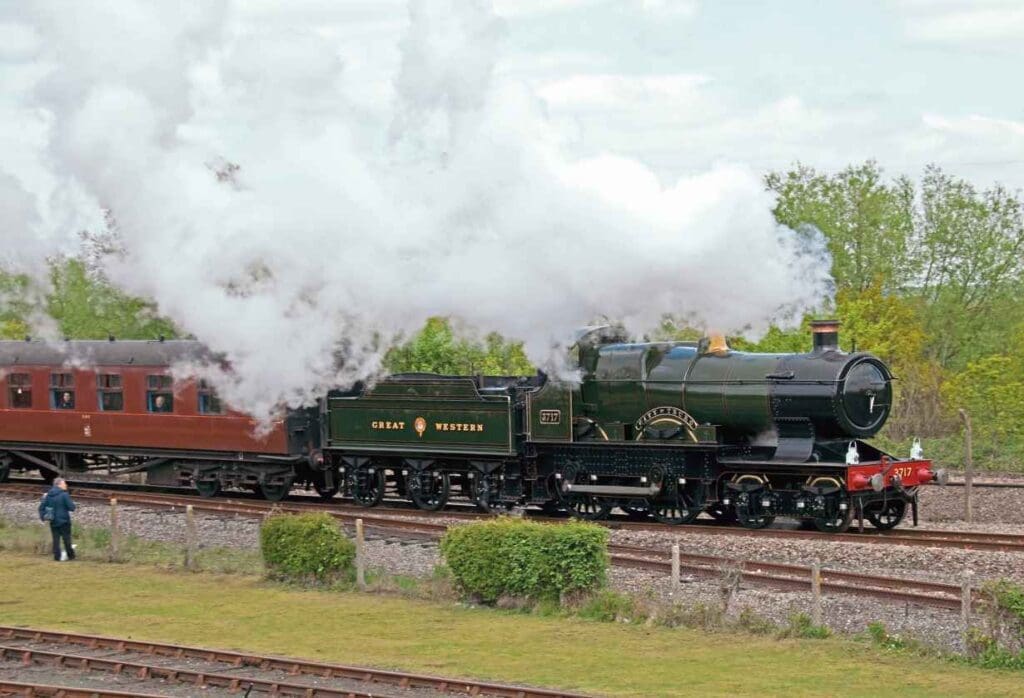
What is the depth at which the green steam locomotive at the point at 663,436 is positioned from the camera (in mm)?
19594

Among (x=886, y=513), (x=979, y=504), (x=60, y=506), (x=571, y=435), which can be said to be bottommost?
(x=979, y=504)

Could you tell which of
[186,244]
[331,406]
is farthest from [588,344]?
[186,244]

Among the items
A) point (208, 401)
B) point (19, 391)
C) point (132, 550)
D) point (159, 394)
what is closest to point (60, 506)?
point (132, 550)

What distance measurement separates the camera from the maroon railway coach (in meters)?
25.2

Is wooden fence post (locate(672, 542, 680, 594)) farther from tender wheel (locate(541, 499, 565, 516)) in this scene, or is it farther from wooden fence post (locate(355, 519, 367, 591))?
tender wheel (locate(541, 499, 565, 516))

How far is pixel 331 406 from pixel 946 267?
28.1 meters

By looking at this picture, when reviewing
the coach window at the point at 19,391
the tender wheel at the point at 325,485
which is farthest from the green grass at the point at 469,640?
the coach window at the point at 19,391

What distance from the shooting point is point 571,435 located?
21.6 m

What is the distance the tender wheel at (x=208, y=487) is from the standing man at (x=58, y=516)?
19.8 feet

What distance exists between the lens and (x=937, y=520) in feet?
80.6

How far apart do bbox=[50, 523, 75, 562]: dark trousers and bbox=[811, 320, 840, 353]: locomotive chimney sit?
11.3 metres

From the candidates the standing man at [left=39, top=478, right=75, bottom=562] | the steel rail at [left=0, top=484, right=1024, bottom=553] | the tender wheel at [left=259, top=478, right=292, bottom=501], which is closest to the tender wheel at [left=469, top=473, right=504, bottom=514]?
the steel rail at [left=0, top=484, right=1024, bottom=553]

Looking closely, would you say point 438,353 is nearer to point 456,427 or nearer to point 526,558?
point 456,427

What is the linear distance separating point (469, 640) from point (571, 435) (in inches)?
302
